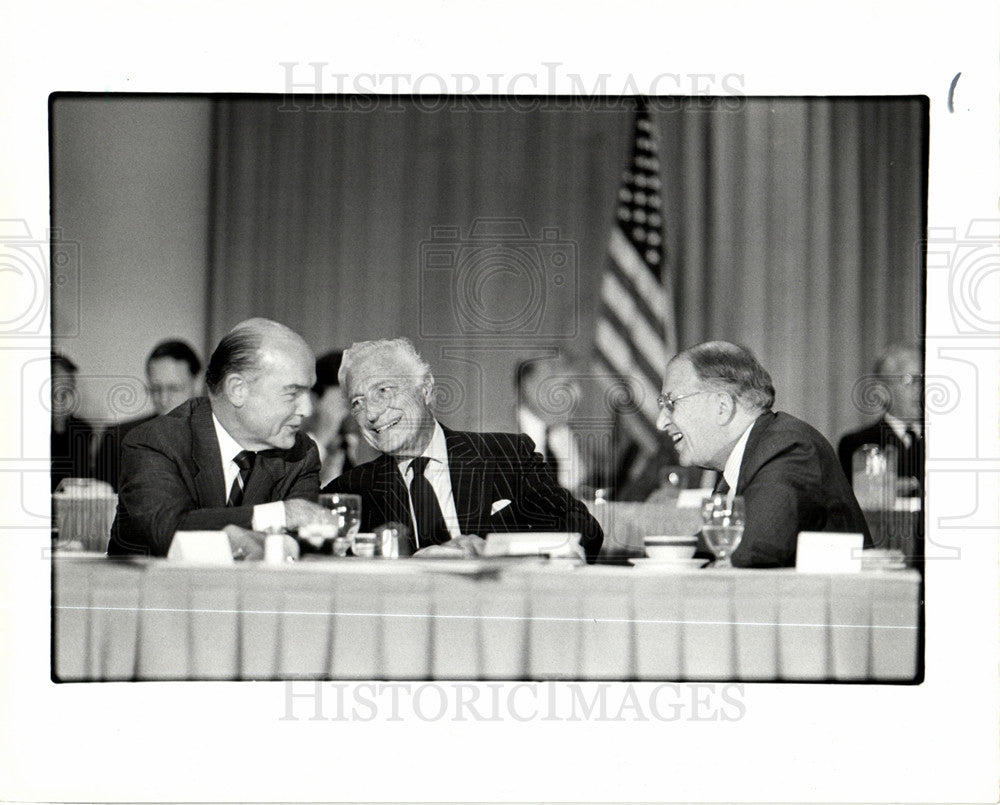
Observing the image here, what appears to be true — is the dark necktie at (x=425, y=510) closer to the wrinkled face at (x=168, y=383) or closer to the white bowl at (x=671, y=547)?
the white bowl at (x=671, y=547)

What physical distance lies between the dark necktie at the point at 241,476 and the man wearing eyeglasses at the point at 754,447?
4.66 feet

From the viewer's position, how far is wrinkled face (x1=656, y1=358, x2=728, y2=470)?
4945 millimetres

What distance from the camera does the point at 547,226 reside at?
494 centimetres

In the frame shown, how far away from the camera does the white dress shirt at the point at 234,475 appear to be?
15.6ft

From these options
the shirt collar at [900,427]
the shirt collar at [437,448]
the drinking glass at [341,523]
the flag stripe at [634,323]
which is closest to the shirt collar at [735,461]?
the flag stripe at [634,323]

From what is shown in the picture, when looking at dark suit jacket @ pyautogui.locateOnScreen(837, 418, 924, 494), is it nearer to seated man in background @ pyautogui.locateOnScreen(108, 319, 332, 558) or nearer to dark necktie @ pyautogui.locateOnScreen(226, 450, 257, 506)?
seated man in background @ pyautogui.locateOnScreen(108, 319, 332, 558)

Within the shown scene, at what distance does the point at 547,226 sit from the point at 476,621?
138cm

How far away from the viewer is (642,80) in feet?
15.8

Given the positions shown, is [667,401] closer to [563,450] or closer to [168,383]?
[563,450]

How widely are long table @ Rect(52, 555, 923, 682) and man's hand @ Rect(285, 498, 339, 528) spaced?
0.18 m

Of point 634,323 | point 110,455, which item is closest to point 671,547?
point 634,323

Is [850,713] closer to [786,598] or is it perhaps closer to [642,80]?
[786,598]

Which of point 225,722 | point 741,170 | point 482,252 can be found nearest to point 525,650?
point 225,722

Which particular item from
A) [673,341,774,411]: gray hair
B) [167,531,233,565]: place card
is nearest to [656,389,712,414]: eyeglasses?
[673,341,774,411]: gray hair
